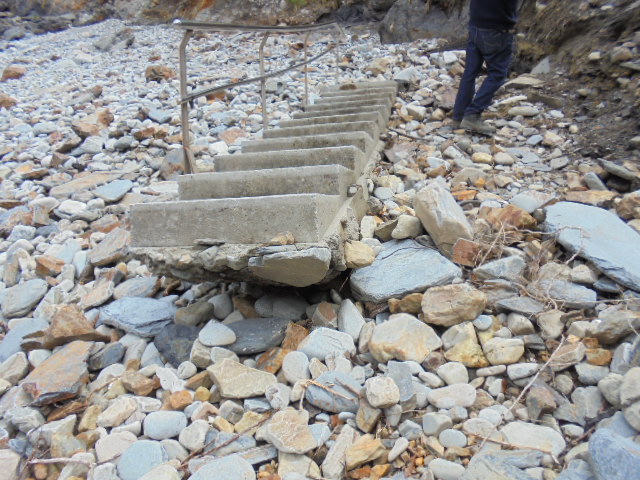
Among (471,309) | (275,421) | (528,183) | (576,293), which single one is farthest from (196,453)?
(528,183)

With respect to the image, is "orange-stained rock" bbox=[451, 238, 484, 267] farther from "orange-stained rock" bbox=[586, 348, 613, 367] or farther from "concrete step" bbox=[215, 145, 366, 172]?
"concrete step" bbox=[215, 145, 366, 172]

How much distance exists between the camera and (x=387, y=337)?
1867mm

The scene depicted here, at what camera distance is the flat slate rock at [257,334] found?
6.44 feet

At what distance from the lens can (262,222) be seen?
1981 millimetres

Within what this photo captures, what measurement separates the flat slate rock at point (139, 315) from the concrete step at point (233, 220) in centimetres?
40

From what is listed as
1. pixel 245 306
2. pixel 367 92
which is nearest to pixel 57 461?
pixel 245 306

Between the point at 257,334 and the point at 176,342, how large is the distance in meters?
0.38

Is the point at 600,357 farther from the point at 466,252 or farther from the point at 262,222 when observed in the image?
the point at 262,222

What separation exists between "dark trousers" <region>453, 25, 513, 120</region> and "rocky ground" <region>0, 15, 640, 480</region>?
0.35 metres

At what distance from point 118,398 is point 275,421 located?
2.29ft

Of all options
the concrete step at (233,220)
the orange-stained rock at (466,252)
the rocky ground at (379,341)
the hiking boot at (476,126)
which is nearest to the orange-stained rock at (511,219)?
the rocky ground at (379,341)

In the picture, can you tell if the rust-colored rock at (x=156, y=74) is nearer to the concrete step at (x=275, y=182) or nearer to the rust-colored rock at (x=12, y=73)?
the rust-colored rock at (x=12, y=73)

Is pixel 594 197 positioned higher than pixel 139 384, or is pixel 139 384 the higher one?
pixel 594 197

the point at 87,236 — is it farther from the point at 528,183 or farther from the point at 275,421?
the point at 528,183
